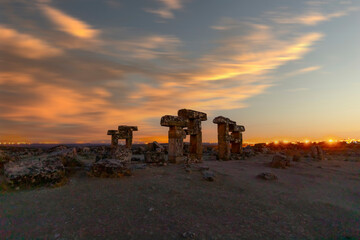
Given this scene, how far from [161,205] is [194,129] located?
948 centimetres

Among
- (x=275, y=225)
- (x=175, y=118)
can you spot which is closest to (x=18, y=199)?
(x=275, y=225)

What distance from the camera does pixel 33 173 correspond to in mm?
6793

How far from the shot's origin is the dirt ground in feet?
14.3

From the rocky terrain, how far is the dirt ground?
0.02 m

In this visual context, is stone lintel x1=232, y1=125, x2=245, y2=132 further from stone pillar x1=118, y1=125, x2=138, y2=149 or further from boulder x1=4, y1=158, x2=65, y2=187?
boulder x1=4, y1=158, x2=65, y2=187

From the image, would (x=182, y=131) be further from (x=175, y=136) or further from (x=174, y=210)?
(x=174, y=210)

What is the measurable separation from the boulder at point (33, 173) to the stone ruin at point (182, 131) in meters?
6.71

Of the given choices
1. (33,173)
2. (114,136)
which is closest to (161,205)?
(33,173)

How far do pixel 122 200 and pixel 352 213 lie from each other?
7.14 metres

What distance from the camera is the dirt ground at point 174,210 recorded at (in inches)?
171

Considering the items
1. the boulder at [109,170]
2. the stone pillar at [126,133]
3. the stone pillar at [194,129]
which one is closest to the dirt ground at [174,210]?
the boulder at [109,170]

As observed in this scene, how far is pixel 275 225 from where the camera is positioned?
16.7ft

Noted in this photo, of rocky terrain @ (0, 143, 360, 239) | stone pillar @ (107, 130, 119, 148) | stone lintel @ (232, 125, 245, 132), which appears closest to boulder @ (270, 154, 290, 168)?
rocky terrain @ (0, 143, 360, 239)

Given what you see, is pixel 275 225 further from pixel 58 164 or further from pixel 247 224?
pixel 58 164
